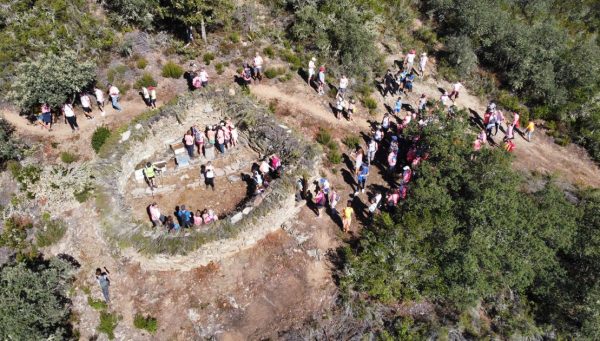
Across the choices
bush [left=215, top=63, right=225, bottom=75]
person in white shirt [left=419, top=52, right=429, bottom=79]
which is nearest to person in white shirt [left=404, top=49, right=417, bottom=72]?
person in white shirt [left=419, top=52, right=429, bottom=79]

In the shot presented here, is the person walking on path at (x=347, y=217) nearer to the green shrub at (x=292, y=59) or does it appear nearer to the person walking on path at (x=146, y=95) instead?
the green shrub at (x=292, y=59)

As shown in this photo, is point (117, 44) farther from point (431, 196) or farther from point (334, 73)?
point (431, 196)

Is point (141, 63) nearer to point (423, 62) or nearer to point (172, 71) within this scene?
point (172, 71)

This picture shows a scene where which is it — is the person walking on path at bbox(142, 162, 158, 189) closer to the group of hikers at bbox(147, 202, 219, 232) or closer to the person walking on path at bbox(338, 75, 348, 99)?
the group of hikers at bbox(147, 202, 219, 232)

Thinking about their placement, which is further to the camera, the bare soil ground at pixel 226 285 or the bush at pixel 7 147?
the bush at pixel 7 147

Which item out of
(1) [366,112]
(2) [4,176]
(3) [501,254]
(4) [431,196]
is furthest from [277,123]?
(2) [4,176]

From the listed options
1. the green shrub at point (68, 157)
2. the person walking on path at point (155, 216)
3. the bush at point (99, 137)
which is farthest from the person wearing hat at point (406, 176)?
the green shrub at point (68, 157)

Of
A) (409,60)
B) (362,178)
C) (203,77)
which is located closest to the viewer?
(362,178)

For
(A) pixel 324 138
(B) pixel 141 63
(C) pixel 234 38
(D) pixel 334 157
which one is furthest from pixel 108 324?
(C) pixel 234 38
